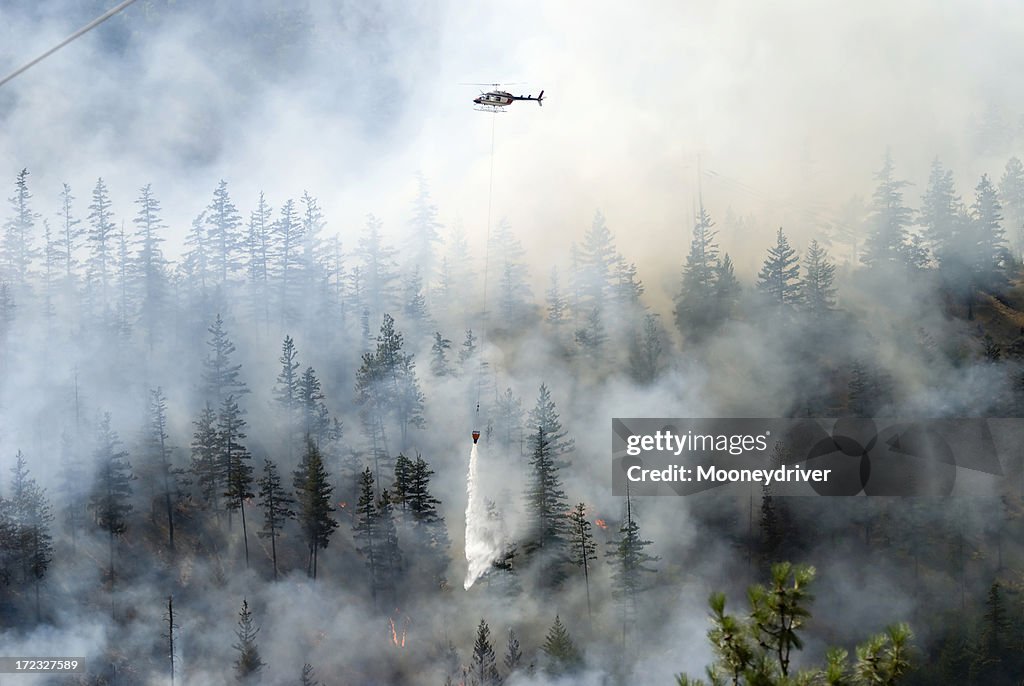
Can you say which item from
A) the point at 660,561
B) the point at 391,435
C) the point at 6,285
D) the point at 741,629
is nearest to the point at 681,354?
the point at 660,561

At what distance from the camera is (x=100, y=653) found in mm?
85125

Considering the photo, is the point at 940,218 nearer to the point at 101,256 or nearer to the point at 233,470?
the point at 233,470

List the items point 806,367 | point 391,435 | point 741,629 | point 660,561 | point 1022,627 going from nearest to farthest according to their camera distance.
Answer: point 741,629, point 1022,627, point 660,561, point 391,435, point 806,367

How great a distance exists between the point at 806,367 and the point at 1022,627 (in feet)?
123

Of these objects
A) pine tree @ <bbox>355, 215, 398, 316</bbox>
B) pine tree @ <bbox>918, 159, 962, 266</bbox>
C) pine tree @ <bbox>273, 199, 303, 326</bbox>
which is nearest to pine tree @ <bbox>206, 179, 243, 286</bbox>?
pine tree @ <bbox>273, 199, 303, 326</bbox>

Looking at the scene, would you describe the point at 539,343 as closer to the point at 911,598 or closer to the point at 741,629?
the point at 911,598

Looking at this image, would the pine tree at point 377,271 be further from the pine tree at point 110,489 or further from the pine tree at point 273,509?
the pine tree at point 110,489

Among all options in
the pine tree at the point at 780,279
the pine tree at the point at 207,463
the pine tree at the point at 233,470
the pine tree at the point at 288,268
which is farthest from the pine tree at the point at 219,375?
the pine tree at the point at 780,279

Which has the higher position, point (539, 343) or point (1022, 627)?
point (539, 343)

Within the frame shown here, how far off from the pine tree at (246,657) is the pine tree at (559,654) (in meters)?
26.0

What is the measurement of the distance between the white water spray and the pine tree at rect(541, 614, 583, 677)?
37.8 ft

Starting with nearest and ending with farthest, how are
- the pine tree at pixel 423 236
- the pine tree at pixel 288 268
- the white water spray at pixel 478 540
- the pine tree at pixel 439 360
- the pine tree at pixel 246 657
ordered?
the pine tree at pixel 246 657, the white water spray at pixel 478 540, the pine tree at pixel 439 360, the pine tree at pixel 288 268, the pine tree at pixel 423 236

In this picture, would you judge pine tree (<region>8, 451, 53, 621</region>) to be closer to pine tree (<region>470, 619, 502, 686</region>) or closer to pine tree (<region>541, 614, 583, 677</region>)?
pine tree (<region>470, 619, 502, 686</region>)

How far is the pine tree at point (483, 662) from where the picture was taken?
83938 mm
